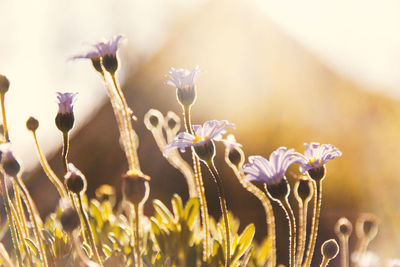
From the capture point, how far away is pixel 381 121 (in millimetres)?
3049

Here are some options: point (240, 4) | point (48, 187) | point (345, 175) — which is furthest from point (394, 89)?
point (48, 187)

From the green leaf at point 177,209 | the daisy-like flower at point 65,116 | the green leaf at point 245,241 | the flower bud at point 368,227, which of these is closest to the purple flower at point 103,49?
the daisy-like flower at point 65,116

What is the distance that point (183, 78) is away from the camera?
0.91 meters

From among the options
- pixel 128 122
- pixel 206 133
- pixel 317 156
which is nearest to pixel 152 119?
pixel 128 122

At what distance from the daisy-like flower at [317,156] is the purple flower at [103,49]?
1.44ft

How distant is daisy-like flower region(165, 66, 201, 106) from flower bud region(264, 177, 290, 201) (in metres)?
0.24

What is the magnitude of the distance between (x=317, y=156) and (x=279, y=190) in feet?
0.37

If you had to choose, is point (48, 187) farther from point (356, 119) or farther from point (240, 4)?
point (240, 4)

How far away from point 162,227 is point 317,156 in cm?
37

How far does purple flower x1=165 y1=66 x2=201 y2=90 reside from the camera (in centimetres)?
90

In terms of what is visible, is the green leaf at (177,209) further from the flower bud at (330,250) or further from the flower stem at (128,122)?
the flower bud at (330,250)

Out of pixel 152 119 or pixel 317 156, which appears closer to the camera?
pixel 317 156

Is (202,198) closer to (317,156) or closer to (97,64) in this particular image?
(317,156)

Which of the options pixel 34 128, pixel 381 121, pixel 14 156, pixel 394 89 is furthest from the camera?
pixel 394 89
